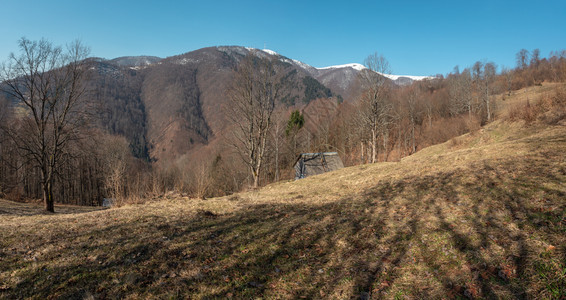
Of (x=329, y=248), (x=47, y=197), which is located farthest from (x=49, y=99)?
(x=329, y=248)

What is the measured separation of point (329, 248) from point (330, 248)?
0.06 feet

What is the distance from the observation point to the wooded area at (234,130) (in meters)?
14.6

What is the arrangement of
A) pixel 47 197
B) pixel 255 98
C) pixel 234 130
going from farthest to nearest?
pixel 234 130 → pixel 255 98 → pixel 47 197

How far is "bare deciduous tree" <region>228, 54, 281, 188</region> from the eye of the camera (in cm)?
1812

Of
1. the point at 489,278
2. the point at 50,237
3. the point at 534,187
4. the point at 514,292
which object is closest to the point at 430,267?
the point at 489,278

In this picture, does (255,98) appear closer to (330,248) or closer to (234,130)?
(234,130)

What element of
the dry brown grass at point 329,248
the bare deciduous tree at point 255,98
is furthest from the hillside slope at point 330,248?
the bare deciduous tree at point 255,98

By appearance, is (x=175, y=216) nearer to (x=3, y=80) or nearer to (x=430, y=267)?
(x=430, y=267)

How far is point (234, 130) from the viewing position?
2191cm

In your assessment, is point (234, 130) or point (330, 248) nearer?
point (330, 248)

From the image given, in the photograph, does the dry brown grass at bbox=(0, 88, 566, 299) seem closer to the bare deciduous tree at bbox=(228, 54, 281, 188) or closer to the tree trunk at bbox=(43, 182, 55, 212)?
the tree trunk at bbox=(43, 182, 55, 212)

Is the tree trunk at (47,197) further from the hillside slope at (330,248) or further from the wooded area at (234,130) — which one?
the hillside slope at (330,248)

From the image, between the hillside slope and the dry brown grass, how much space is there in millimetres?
20

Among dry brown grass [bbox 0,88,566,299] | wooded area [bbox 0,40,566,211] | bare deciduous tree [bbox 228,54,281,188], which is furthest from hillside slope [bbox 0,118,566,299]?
bare deciduous tree [bbox 228,54,281,188]
